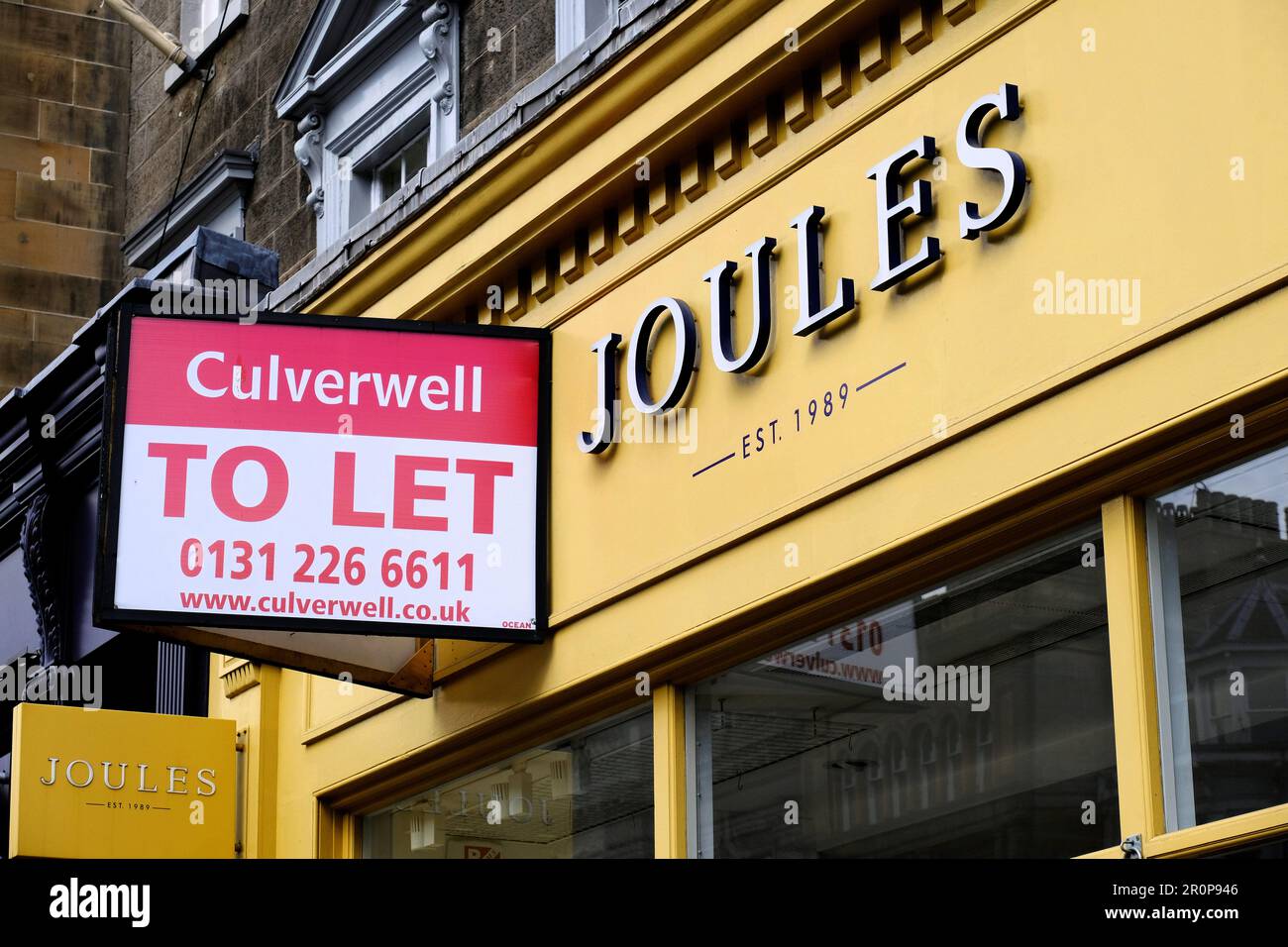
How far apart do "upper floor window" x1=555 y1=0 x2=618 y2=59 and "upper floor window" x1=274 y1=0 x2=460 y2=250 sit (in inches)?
52.3

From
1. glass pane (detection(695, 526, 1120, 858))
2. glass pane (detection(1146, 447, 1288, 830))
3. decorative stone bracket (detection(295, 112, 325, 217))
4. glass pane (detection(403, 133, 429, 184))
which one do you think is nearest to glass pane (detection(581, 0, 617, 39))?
glass pane (detection(403, 133, 429, 184))

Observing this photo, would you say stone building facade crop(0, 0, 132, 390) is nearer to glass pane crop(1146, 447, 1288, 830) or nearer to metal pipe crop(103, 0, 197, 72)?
metal pipe crop(103, 0, 197, 72)

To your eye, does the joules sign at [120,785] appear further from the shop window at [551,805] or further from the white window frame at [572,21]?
the white window frame at [572,21]

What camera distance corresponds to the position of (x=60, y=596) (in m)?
14.1

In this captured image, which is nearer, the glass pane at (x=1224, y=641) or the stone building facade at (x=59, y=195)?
the glass pane at (x=1224, y=641)

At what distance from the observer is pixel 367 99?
44.9 ft

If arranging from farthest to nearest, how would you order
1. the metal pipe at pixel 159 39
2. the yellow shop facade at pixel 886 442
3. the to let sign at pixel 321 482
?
the metal pipe at pixel 159 39
the to let sign at pixel 321 482
the yellow shop facade at pixel 886 442

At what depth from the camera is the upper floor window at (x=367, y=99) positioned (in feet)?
41.6

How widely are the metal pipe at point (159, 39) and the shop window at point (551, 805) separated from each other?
7.43 meters

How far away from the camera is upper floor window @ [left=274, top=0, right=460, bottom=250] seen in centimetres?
1267

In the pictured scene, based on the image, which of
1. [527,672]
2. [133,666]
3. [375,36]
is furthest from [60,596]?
[527,672]

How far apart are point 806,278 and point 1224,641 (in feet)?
7.98

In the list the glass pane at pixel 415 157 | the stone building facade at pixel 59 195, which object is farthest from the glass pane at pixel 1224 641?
the stone building facade at pixel 59 195
